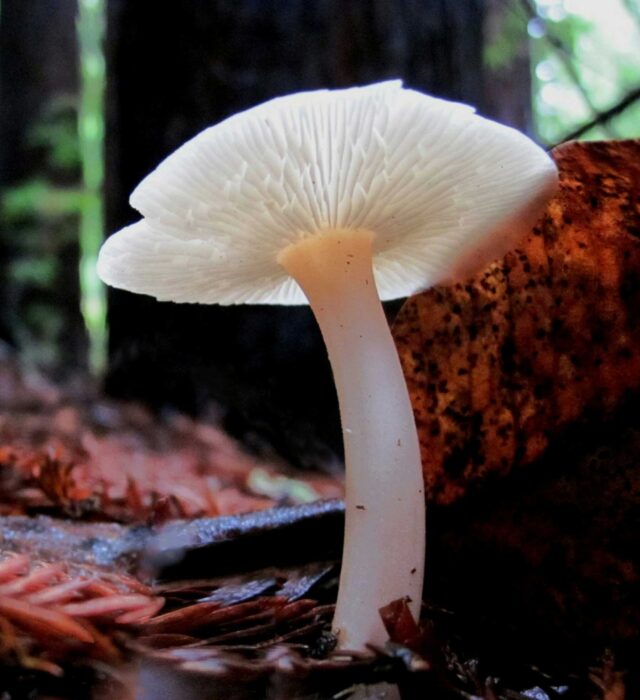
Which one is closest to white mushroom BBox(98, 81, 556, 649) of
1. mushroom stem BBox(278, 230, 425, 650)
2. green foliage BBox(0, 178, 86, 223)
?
mushroom stem BBox(278, 230, 425, 650)

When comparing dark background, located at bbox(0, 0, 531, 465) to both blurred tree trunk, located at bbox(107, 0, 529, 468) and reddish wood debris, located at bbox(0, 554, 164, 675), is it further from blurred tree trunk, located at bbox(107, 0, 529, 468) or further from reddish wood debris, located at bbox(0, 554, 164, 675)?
reddish wood debris, located at bbox(0, 554, 164, 675)

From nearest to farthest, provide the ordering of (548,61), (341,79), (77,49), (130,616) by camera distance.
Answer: (130,616) → (341,79) → (548,61) → (77,49)

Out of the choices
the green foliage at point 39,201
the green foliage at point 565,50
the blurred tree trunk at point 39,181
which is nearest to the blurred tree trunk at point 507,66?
the green foliage at point 565,50

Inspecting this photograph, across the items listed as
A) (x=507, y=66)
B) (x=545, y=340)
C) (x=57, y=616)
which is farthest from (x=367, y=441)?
(x=507, y=66)

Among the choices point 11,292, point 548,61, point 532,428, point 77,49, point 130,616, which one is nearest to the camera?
point 130,616

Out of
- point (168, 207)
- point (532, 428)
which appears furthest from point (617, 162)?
point (168, 207)

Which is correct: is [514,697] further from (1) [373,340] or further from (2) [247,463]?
(2) [247,463]
